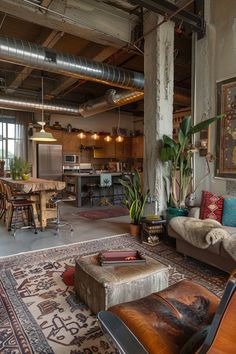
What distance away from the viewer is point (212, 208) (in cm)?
351

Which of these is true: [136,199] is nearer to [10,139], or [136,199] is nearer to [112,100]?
[112,100]

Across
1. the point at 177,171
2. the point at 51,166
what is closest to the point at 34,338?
the point at 177,171

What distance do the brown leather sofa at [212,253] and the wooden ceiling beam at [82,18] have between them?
11.2ft

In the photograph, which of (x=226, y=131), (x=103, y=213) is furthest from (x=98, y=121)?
(x=226, y=131)

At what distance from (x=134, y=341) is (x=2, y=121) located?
8.81 metres

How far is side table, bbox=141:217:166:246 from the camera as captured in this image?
3.91m

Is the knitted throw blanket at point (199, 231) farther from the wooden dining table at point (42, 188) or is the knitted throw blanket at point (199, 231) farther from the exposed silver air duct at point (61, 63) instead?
the exposed silver air duct at point (61, 63)

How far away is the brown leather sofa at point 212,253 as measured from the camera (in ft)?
8.86

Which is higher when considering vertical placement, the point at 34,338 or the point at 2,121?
the point at 2,121

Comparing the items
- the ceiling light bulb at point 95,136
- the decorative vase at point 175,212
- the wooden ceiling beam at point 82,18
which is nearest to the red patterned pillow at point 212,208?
the decorative vase at point 175,212

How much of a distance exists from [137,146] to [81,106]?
11.5 feet

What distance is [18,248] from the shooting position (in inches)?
144

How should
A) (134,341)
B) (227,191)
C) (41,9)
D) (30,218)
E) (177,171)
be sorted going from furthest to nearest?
(30,218), (177,171), (227,191), (41,9), (134,341)

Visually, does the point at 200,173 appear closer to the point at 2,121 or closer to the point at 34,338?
the point at 34,338
